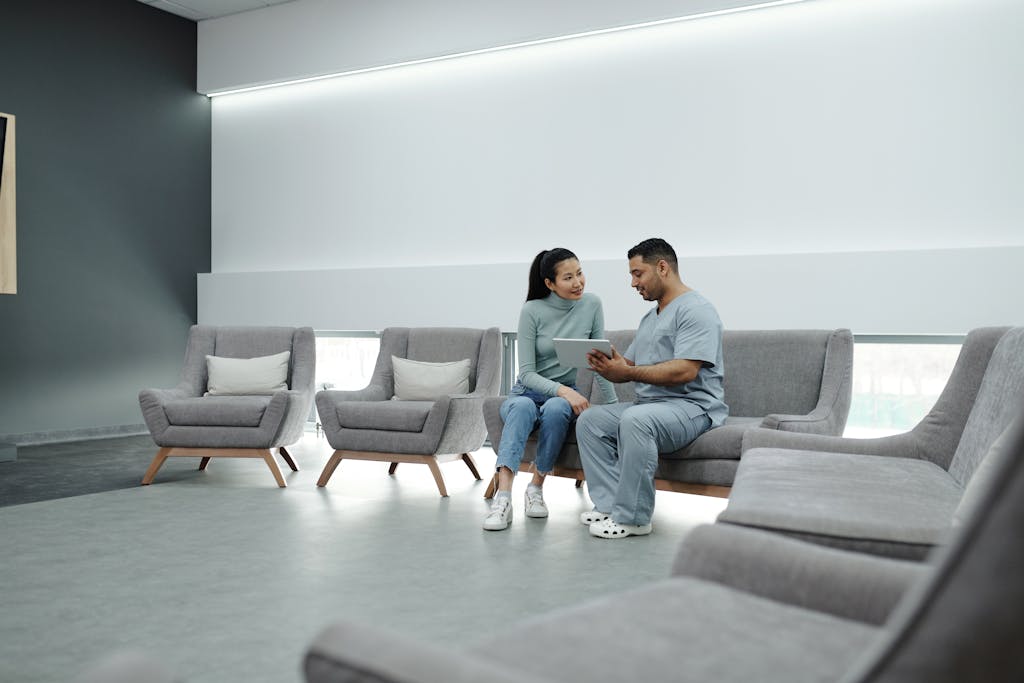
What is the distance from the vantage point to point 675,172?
5801 millimetres

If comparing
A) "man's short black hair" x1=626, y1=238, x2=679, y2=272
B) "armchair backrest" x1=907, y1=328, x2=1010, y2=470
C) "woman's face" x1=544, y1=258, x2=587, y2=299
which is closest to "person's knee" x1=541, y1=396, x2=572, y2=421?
"woman's face" x1=544, y1=258, x2=587, y2=299

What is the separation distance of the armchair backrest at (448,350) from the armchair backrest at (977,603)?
431 centimetres

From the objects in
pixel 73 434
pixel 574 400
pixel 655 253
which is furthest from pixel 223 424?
pixel 73 434

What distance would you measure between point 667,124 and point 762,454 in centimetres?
339

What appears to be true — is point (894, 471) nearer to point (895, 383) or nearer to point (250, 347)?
point (895, 383)

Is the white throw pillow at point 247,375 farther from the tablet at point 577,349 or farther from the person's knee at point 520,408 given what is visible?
the tablet at point 577,349

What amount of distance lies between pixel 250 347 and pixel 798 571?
4867mm

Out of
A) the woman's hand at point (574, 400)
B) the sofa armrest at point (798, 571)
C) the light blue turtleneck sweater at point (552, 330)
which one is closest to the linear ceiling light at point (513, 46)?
the light blue turtleneck sweater at point (552, 330)

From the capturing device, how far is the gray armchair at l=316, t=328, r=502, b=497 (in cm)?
461

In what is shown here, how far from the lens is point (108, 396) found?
7.26 m

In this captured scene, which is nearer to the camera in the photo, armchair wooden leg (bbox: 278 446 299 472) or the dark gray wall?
armchair wooden leg (bbox: 278 446 299 472)

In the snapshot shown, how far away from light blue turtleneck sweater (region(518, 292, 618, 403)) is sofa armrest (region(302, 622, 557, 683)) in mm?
3302

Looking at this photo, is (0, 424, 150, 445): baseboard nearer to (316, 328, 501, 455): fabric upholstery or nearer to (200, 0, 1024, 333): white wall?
(200, 0, 1024, 333): white wall

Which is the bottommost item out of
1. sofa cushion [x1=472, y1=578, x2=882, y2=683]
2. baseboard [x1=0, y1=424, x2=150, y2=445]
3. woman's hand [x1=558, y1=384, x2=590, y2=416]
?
baseboard [x1=0, y1=424, x2=150, y2=445]
